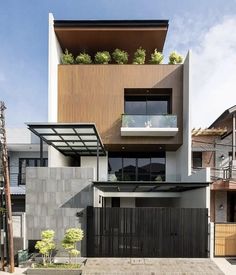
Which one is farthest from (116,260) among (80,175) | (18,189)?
(18,189)

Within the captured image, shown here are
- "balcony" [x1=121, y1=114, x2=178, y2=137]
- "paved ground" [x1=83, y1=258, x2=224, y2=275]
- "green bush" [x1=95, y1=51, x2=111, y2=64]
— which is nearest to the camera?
"paved ground" [x1=83, y1=258, x2=224, y2=275]

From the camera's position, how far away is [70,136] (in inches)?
591

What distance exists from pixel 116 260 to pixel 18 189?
10.1m

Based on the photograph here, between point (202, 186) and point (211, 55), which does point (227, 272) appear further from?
point (211, 55)

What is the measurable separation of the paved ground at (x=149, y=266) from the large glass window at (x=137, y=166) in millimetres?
7766

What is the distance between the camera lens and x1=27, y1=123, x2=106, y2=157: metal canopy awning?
13.1m

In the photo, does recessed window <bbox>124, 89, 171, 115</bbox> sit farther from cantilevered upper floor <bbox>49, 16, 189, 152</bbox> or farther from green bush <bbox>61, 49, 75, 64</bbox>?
green bush <bbox>61, 49, 75, 64</bbox>

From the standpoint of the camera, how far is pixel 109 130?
1834cm

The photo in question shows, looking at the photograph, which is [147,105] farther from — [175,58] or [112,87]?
[175,58]

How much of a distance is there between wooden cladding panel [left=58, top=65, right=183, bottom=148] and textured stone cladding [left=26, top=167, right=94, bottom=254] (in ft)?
17.1

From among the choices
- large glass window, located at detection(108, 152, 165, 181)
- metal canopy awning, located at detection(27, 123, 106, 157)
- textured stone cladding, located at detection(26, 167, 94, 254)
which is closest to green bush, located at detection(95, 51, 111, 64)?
metal canopy awning, located at detection(27, 123, 106, 157)

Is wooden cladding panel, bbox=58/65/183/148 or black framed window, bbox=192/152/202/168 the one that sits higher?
wooden cladding panel, bbox=58/65/183/148

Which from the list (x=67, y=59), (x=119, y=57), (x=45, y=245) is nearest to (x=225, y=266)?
(x=45, y=245)

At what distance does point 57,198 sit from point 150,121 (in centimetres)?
744
